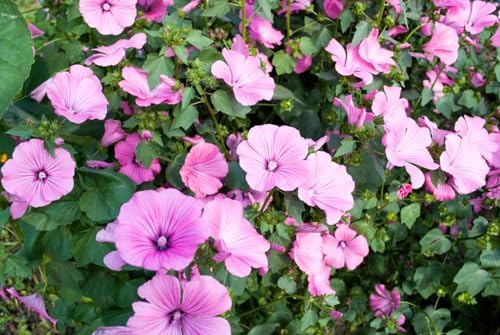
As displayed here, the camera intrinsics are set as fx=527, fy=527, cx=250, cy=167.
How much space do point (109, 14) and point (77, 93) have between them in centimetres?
29

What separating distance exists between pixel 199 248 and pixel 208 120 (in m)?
0.70

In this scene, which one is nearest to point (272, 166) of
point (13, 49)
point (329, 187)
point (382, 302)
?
point (329, 187)

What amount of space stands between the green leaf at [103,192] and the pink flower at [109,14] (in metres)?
0.44

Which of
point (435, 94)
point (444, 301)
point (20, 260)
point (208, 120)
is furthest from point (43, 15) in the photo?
point (444, 301)

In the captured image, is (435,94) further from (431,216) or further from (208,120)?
(208,120)

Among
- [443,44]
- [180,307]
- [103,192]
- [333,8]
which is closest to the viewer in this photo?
[180,307]

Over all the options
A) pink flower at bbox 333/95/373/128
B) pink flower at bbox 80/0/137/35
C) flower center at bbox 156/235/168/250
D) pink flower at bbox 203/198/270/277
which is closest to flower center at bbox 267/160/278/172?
pink flower at bbox 203/198/270/277

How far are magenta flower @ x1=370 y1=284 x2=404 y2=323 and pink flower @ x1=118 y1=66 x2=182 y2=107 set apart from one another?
1133mm

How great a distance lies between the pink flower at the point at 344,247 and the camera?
5.92ft

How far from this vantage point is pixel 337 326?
241 cm

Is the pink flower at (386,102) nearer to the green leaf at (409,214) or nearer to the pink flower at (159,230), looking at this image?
the green leaf at (409,214)

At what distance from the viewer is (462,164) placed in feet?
4.94

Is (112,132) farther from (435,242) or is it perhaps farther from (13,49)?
(435,242)

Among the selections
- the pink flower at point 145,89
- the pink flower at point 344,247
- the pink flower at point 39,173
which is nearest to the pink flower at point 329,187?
the pink flower at point 344,247
